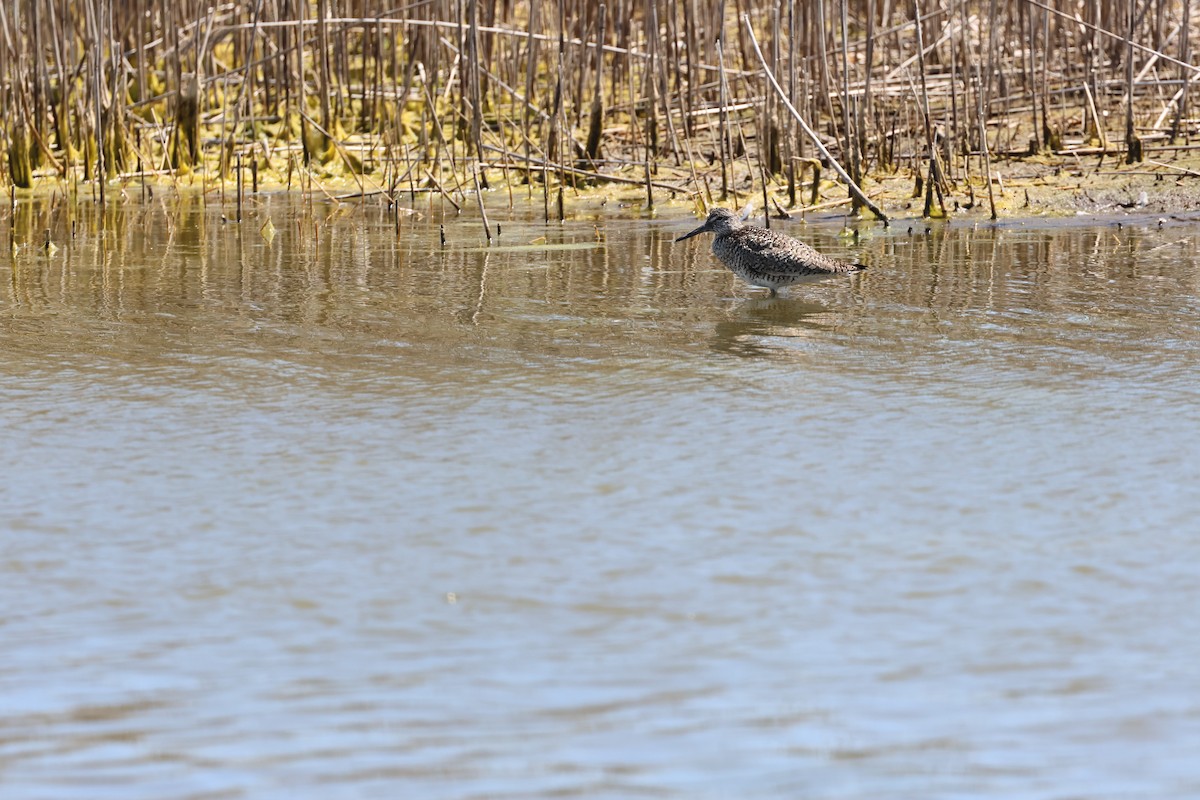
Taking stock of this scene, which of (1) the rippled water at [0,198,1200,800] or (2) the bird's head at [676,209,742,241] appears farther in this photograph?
(2) the bird's head at [676,209,742,241]

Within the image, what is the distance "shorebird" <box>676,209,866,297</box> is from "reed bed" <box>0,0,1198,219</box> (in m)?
2.51

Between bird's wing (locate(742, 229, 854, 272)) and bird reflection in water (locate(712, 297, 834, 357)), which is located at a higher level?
bird's wing (locate(742, 229, 854, 272))

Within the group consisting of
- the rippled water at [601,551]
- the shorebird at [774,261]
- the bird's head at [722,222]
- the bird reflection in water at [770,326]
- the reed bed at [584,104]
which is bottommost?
the rippled water at [601,551]

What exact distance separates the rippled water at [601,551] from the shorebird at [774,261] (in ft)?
0.98

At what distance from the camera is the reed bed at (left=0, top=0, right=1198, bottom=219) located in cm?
1082

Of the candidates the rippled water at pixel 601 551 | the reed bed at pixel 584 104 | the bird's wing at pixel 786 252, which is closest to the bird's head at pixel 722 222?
the bird's wing at pixel 786 252

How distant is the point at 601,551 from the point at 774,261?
3.72 metres

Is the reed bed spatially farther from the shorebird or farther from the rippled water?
the rippled water

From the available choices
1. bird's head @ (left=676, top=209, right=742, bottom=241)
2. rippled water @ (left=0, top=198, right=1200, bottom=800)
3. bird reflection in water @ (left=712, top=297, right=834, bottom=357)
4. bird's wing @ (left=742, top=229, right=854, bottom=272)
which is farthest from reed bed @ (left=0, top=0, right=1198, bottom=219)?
rippled water @ (left=0, top=198, right=1200, bottom=800)

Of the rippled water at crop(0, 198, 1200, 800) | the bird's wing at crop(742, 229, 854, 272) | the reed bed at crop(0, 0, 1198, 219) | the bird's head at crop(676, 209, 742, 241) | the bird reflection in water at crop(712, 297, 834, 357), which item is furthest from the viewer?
the reed bed at crop(0, 0, 1198, 219)

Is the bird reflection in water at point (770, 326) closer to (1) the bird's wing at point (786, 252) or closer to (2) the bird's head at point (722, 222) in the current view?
(1) the bird's wing at point (786, 252)

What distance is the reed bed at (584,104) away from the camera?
35.5 feet

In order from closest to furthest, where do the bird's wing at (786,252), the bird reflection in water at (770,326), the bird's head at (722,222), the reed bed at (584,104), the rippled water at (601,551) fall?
the rippled water at (601,551)
the bird reflection in water at (770,326)
the bird's wing at (786,252)
the bird's head at (722,222)
the reed bed at (584,104)

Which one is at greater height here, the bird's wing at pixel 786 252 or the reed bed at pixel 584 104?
the reed bed at pixel 584 104
